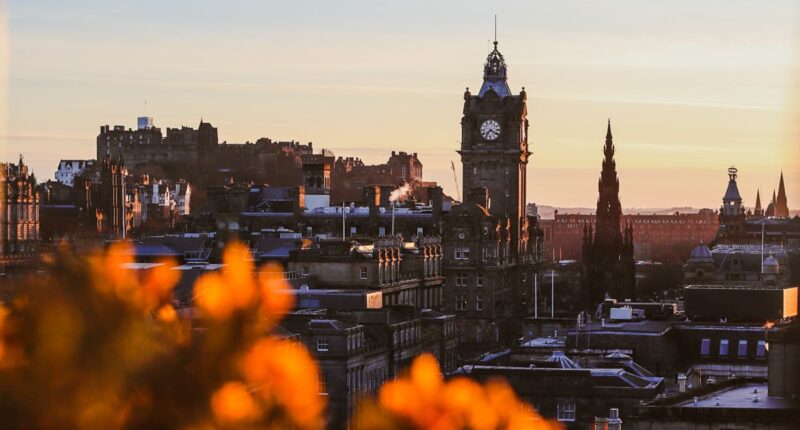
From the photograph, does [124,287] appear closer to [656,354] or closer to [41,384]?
[41,384]

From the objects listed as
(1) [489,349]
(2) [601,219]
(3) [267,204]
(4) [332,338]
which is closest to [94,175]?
(3) [267,204]

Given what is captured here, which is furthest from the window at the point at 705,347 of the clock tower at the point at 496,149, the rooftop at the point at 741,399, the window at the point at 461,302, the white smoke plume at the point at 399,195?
the white smoke plume at the point at 399,195

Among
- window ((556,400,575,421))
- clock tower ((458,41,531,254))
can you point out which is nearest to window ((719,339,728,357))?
window ((556,400,575,421))

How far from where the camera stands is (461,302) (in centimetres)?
10981

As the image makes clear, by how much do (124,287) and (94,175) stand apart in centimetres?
15914

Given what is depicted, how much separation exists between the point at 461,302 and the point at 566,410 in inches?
2014

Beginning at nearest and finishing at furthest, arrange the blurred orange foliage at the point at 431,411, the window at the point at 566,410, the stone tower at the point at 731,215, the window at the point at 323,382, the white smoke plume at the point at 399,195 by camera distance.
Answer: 1. the blurred orange foliage at the point at 431,411
2. the window at the point at 566,410
3. the window at the point at 323,382
4. the white smoke plume at the point at 399,195
5. the stone tower at the point at 731,215

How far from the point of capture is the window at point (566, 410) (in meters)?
58.5

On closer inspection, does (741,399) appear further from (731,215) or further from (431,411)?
(731,215)

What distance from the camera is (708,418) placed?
42.2 meters

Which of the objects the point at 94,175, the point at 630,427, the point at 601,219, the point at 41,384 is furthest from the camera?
the point at 94,175

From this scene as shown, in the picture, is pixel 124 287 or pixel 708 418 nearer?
pixel 124 287

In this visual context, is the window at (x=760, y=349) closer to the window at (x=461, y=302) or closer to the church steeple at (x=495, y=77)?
the window at (x=461, y=302)

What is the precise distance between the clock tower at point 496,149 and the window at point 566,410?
59907mm
